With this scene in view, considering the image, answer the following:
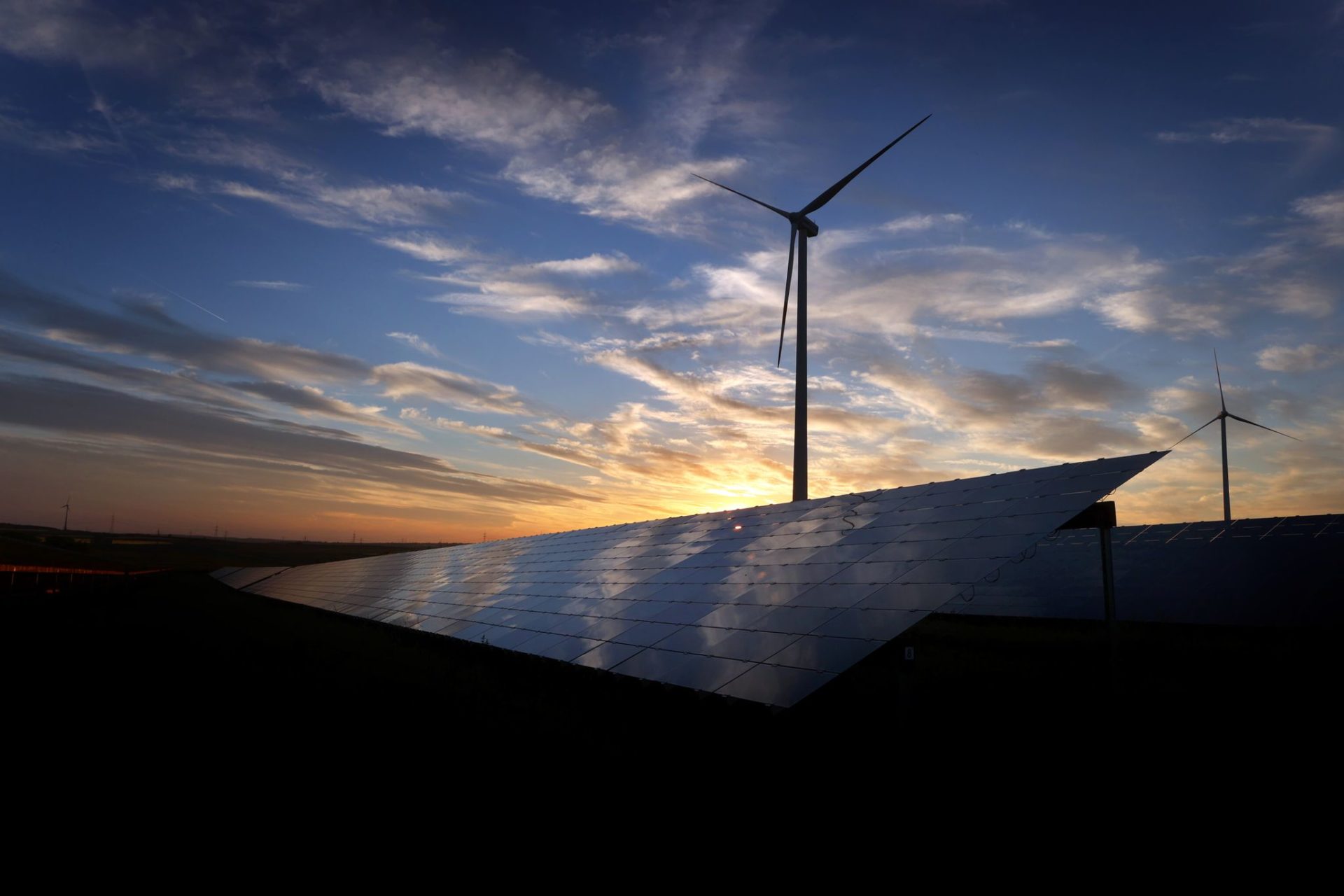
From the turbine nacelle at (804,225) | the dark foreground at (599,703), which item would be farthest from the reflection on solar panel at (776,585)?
the turbine nacelle at (804,225)

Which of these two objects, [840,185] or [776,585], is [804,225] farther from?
[776,585]

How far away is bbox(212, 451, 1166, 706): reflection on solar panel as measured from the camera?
1245cm

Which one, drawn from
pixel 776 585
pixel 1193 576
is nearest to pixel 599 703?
pixel 776 585

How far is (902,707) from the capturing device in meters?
11.5

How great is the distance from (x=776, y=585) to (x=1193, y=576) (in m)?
28.1

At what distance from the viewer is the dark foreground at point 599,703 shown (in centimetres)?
1160

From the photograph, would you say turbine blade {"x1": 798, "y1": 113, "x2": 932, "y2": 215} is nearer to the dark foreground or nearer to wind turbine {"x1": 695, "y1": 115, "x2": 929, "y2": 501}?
wind turbine {"x1": 695, "y1": 115, "x2": 929, "y2": 501}

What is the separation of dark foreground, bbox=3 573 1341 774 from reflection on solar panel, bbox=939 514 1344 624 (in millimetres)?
2761

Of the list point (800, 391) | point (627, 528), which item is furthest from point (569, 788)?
point (800, 391)

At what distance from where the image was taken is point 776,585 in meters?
16.7

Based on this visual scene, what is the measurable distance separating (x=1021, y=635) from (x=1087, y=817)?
25.2 m

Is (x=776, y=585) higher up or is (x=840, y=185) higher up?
(x=840, y=185)

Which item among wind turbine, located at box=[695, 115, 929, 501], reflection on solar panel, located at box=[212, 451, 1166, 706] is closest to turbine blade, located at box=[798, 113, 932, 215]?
wind turbine, located at box=[695, 115, 929, 501]

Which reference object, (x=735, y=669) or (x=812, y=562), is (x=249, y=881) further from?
(x=812, y=562)
